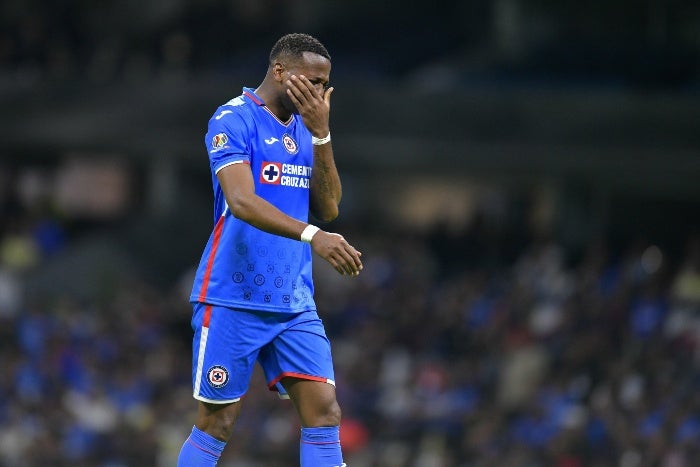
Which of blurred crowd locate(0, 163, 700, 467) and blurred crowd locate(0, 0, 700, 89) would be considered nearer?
blurred crowd locate(0, 163, 700, 467)

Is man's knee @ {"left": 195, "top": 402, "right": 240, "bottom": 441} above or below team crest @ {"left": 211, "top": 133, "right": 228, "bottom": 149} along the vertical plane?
below

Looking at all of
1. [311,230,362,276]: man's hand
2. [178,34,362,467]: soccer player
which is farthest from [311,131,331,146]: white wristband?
[311,230,362,276]: man's hand

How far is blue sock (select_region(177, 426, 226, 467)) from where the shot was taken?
20.6ft

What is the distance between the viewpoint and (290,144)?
6.35 m

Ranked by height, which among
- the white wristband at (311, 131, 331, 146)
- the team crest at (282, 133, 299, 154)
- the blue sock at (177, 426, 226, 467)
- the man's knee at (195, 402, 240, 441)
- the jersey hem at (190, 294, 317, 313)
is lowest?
the blue sock at (177, 426, 226, 467)

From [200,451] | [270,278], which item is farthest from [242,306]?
[200,451]

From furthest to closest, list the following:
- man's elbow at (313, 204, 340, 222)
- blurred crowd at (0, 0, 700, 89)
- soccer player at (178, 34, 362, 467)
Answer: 1. blurred crowd at (0, 0, 700, 89)
2. man's elbow at (313, 204, 340, 222)
3. soccer player at (178, 34, 362, 467)

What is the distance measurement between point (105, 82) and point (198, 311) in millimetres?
18227

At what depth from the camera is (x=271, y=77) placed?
637cm

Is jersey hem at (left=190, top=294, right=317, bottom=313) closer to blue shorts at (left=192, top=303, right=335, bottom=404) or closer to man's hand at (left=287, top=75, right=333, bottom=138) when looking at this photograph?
blue shorts at (left=192, top=303, right=335, bottom=404)

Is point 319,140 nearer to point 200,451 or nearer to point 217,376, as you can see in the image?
point 217,376

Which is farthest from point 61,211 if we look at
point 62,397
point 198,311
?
point 198,311

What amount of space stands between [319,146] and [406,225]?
16.7 meters

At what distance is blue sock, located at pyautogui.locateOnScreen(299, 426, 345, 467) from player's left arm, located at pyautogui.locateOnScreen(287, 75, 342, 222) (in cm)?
105
